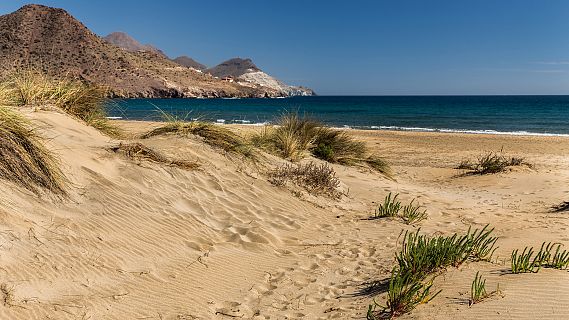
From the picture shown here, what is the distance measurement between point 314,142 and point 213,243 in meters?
6.41

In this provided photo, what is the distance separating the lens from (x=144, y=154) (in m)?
6.73

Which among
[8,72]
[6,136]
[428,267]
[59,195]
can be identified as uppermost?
[8,72]

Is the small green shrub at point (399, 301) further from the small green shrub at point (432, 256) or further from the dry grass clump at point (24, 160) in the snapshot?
the dry grass clump at point (24, 160)

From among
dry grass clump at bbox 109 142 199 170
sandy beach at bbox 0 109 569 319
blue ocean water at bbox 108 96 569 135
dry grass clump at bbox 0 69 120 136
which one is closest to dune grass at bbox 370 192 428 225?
sandy beach at bbox 0 109 569 319

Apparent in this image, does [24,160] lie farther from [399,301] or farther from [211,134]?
[399,301]

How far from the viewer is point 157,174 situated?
6.39 meters

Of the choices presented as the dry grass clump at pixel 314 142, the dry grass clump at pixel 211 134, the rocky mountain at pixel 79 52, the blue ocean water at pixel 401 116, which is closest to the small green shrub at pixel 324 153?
the dry grass clump at pixel 314 142

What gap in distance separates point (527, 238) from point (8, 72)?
883 cm

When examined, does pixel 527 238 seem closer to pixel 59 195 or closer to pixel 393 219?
pixel 393 219

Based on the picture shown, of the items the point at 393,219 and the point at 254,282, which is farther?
the point at 393,219

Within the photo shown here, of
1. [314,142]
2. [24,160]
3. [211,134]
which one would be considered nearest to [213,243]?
[24,160]

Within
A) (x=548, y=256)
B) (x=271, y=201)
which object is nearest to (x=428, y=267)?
(x=548, y=256)

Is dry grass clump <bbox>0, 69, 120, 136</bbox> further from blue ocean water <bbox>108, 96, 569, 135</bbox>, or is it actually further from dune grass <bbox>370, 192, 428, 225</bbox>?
dune grass <bbox>370, 192, 428, 225</bbox>

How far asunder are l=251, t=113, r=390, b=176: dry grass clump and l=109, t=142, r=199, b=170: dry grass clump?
3210mm
